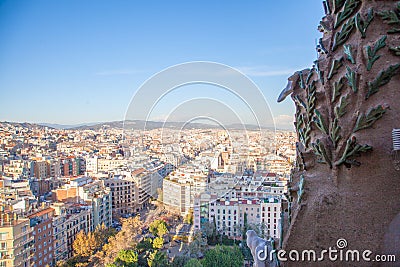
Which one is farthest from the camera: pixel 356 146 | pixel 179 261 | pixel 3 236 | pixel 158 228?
pixel 158 228

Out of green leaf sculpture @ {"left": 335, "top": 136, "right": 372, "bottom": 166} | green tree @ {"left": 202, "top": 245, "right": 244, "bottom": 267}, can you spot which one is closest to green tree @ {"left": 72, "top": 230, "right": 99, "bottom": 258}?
green tree @ {"left": 202, "top": 245, "right": 244, "bottom": 267}

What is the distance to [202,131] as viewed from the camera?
15.5 feet

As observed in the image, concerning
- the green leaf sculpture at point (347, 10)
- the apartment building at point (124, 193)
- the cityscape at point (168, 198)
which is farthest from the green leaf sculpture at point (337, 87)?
the apartment building at point (124, 193)

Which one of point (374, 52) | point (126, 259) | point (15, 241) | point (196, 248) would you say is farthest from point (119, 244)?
point (374, 52)

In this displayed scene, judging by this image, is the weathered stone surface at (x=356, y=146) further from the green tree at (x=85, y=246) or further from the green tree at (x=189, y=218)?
the green tree at (x=189, y=218)

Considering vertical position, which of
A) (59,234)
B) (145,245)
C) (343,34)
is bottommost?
(145,245)

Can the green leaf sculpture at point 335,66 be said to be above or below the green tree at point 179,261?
above

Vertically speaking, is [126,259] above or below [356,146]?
below

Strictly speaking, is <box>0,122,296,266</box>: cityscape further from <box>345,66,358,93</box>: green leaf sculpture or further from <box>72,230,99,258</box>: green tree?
<box>345,66,358,93</box>: green leaf sculpture

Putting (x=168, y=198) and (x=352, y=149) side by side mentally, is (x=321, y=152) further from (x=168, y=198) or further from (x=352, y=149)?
(x=168, y=198)

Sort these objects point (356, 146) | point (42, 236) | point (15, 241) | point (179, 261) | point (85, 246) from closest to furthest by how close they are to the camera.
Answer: point (356, 146) < point (15, 241) < point (179, 261) < point (42, 236) < point (85, 246)

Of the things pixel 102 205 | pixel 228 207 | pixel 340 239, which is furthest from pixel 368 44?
pixel 102 205

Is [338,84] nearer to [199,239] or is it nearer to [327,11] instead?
[327,11]

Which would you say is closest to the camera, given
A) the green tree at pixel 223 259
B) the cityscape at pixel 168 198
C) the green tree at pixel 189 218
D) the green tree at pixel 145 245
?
the green tree at pixel 223 259
